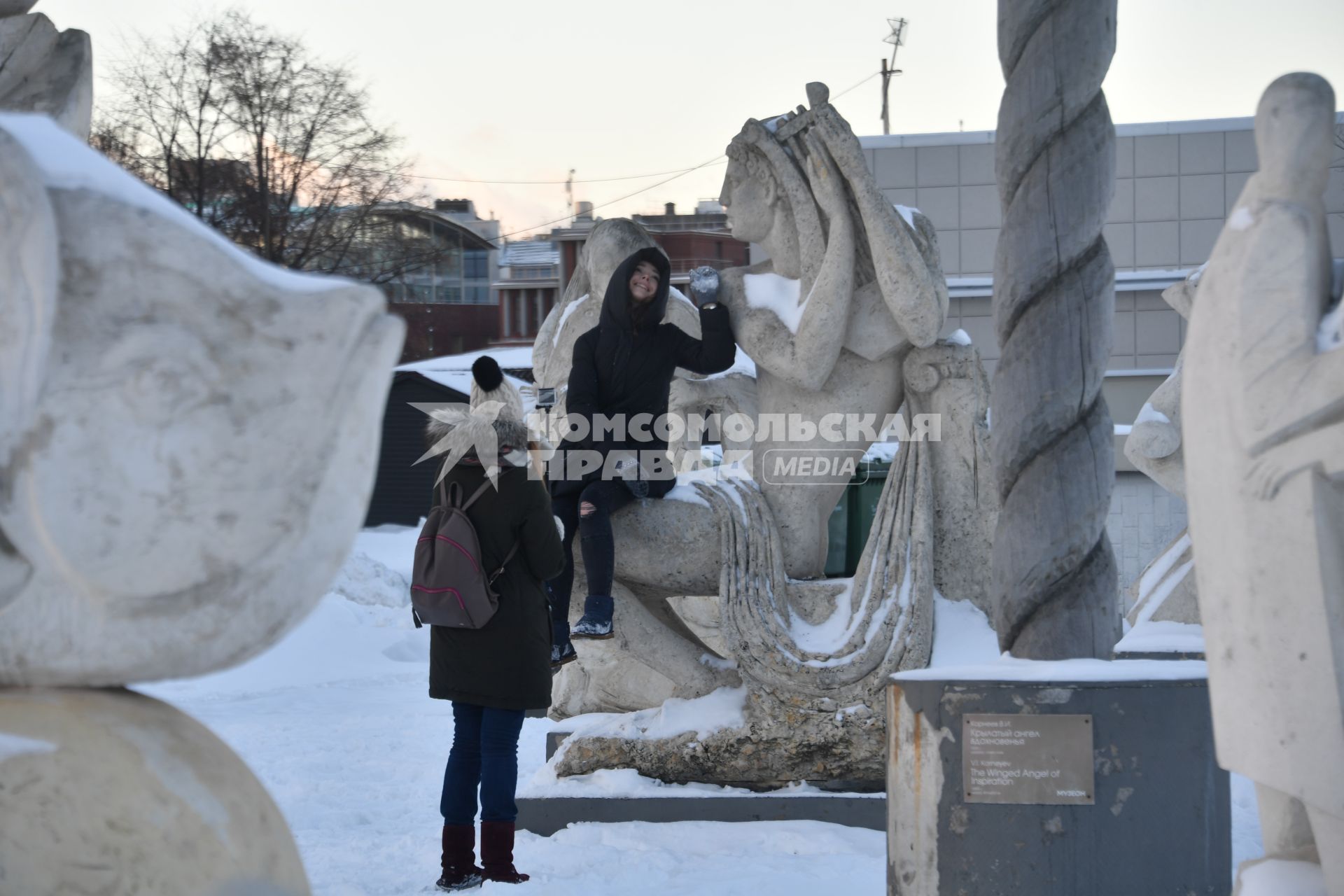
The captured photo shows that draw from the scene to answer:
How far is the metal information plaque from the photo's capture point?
318cm

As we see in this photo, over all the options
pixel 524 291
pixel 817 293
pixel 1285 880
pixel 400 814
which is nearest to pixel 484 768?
pixel 400 814

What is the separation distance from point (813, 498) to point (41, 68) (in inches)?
153

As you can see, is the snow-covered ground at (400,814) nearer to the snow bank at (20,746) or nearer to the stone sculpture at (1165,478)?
the snow bank at (20,746)

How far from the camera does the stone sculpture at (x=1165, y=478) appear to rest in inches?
255

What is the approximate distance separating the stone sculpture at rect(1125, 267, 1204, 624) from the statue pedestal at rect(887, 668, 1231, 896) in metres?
3.39

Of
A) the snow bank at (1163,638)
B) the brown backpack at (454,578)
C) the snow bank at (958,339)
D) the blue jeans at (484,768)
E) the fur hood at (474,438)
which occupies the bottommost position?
the blue jeans at (484,768)

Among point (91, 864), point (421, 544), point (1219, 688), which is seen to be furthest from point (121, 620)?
point (421, 544)

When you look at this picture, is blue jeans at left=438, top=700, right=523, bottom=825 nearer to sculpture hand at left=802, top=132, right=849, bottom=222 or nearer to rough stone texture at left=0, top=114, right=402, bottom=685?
sculpture hand at left=802, top=132, right=849, bottom=222

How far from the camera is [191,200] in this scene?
18094 mm

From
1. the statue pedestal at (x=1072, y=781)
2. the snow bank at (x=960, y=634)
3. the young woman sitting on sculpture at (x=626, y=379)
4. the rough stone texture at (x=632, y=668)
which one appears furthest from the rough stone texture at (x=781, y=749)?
the statue pedestal at (x=1072, y=781)

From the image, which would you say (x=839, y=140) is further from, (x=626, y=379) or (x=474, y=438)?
(x=474, y=438)

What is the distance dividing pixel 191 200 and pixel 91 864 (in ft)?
58.6

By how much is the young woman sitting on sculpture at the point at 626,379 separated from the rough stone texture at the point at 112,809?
3.59m

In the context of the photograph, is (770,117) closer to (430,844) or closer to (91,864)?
(430,844)
